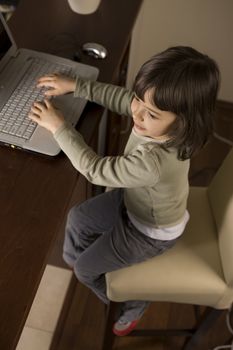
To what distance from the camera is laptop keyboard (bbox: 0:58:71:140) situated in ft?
2.83

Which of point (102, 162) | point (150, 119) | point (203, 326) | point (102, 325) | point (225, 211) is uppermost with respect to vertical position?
point (150, 119)

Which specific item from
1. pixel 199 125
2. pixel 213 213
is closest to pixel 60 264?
pixel 213 213

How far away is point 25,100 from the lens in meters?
0.92

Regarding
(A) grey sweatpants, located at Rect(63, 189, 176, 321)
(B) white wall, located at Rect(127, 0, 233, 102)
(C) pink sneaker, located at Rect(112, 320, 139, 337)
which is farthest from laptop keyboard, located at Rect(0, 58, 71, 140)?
(B) white wall, located at Rect(127, 0, 233, 102)

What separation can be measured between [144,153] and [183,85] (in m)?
Answer: 0.17

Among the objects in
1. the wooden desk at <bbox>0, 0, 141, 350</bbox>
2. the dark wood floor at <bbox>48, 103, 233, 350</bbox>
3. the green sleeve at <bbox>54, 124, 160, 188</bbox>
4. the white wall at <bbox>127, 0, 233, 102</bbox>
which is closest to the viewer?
the wooden desk at <bbox>0, 0, 141, 350</bbox>

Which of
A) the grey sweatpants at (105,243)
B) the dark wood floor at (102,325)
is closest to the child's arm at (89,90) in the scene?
the grey sweatpants at (105,243)

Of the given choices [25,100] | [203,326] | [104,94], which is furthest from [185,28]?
[203,326]

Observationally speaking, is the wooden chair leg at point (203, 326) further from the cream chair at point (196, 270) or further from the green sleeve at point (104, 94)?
the green sleeve at point (104, 94)

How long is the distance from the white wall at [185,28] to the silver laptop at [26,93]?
2.61ft

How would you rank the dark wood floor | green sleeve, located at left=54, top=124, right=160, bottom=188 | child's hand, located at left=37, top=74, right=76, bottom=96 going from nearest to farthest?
green sleeve, located at left=54, top=124, right=160, bottom=188
child's hand, located at left=37, top=74, right=76, bottom=96
the dark wood floor

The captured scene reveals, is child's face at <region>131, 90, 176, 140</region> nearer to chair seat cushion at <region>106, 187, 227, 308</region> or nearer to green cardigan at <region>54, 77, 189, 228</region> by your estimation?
green cardigan at <region>54, 77, 189, 228</region>

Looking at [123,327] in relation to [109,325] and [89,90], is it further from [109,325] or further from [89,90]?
[89,90]

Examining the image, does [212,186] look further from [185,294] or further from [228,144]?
[228,144]
